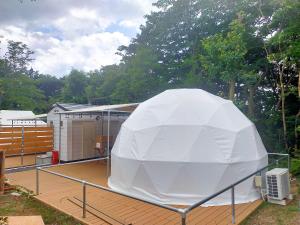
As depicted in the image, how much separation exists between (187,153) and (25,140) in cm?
1089

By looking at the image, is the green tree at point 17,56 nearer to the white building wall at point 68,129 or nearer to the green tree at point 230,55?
the white building wall at point 68,129

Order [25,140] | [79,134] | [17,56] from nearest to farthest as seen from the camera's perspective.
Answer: [79,134] → [25,140] → [17,56]

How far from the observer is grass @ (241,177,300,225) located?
558cm

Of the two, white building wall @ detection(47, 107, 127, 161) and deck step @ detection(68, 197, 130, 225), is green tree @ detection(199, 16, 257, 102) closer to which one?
white building wall @ detection(47, 107, 127, 161)

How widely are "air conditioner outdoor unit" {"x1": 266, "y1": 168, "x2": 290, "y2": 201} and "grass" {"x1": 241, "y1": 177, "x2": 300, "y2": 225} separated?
0.72ft

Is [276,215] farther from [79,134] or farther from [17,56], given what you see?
[17,56]

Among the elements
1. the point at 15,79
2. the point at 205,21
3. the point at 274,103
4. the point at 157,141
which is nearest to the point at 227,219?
the point at 157,141

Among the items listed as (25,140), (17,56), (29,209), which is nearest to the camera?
(29,209)

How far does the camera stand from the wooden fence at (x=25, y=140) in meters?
13.6

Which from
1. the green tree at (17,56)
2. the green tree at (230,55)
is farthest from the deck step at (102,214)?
the green tree at (17,56)

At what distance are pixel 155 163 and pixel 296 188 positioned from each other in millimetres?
4479

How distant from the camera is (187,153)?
6.73 meters

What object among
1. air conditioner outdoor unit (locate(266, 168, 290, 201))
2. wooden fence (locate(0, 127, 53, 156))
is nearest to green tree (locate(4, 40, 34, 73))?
wooden fence (locate(0, 127, 53, 156))

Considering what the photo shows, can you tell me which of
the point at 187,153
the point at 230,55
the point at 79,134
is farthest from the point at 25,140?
the point at 230,55
